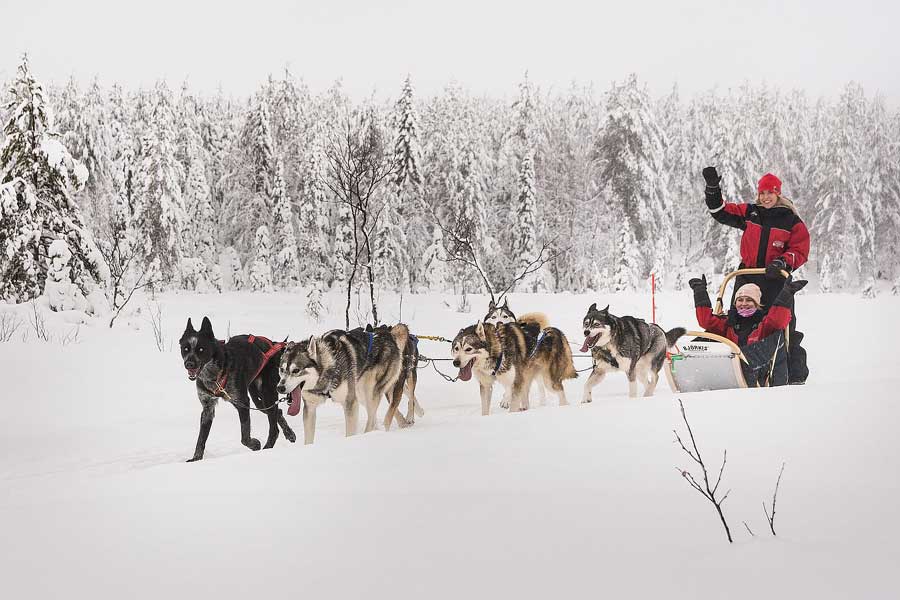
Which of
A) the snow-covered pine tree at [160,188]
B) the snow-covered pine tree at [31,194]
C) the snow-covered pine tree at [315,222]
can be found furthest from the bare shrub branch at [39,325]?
the snow-covered pine tree at [160,188]

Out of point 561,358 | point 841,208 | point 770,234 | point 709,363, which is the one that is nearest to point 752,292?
point 770,234

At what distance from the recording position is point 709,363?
447 cm

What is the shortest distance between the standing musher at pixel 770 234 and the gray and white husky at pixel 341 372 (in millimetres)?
2662

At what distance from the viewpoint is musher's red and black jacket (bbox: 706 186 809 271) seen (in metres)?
4.56

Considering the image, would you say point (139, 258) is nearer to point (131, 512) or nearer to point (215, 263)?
point (215, 263)

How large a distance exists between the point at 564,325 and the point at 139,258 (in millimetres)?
8746

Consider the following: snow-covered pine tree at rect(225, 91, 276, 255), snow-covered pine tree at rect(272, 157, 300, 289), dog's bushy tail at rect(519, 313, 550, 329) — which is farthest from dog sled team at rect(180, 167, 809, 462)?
snow-covered pine tree at rect(225, 91, 276, 255)

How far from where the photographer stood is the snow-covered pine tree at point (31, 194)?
9.05 meters

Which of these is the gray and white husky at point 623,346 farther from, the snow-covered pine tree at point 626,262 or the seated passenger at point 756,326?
the snow-covered pine tree at point 626,262

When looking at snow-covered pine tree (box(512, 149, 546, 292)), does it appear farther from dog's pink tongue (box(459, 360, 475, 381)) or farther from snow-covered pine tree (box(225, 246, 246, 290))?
dog's pink tongue (box(459, 360, 475, 381))

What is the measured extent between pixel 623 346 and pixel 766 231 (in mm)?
1348

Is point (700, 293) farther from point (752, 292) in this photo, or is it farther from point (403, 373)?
point (403, 373)

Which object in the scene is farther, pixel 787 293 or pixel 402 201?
pixel 402 201

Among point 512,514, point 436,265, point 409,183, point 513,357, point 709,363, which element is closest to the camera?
point 512,514
